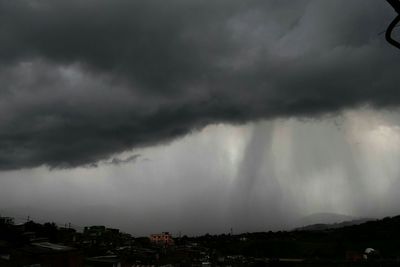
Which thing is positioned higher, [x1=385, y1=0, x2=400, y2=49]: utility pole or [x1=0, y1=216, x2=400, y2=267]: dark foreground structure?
[x1=0, y1=216, x2=400, y2=267]: dark foreground structure

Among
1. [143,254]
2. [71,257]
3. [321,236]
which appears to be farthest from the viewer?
[321,236]

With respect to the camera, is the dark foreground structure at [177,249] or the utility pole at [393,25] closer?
the utility pole at [393,25]

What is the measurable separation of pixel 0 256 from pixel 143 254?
44.5 m

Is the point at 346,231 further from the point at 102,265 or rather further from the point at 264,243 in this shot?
the point at 102,265

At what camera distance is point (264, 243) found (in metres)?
178

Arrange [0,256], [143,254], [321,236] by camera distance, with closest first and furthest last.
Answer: [0,256] → [143,254] → [321,236]

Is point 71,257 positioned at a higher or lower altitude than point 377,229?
lower

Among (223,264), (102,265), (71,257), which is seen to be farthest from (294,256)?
(71,257)

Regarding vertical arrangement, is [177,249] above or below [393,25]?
above

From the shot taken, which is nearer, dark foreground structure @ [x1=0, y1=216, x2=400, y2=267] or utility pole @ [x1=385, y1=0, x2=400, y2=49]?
utility pole @ [x1=385, y1=0, x2=400, y2=49]

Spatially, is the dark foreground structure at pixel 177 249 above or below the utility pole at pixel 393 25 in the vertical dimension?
above

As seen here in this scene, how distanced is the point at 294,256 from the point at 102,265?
8899 cm

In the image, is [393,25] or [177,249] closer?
[393,25]

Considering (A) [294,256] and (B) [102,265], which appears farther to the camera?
(A) [294,256]
